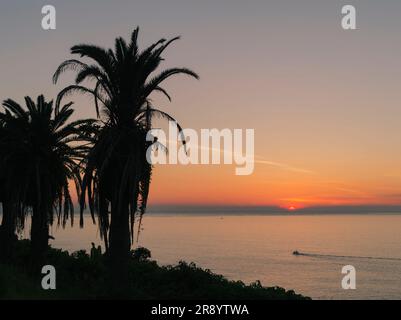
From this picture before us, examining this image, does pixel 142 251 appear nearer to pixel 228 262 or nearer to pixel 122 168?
pixel 122 168

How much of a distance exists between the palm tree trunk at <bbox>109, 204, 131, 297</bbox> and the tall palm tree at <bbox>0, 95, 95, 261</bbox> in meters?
5.90

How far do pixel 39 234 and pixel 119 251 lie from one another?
7.50 meters

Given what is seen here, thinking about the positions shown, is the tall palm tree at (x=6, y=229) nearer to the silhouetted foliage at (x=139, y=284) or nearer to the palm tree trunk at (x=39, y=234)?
the silhouetted foliage at (x=139, y=284)

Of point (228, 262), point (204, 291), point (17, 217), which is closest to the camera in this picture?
point (204, 291)

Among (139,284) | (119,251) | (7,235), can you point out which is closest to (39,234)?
(7,235)

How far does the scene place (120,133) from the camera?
20.3 metres

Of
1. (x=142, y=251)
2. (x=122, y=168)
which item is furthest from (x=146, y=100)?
(x=142, y=251)

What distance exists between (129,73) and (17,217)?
540 inches

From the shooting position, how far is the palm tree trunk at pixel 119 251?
20266mm

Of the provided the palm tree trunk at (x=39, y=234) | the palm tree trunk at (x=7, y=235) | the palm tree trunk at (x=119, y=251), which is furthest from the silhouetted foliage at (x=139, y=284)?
the palm tree trunk at (x=7, y=235)

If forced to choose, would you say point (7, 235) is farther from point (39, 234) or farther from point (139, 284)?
point (139, 284)

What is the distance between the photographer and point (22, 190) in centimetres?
2636

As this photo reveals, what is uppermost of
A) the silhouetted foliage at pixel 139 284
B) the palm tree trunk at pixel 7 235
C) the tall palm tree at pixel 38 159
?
the tall palm tree at pixel 38 159

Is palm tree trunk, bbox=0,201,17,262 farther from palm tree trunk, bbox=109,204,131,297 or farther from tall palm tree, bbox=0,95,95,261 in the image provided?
palm tree trunk, bbox=109,204,131,297
